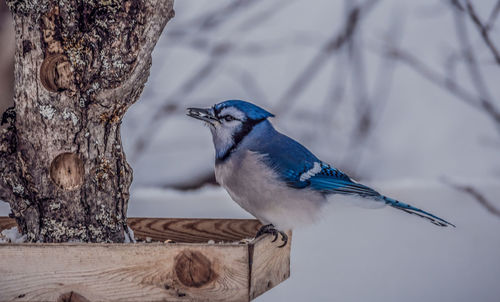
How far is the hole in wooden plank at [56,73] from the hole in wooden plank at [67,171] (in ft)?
0.57

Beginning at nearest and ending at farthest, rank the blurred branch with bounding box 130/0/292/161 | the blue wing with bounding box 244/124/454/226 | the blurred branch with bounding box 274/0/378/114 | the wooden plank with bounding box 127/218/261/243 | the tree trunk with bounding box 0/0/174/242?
the tree trunk with bounding box 0/0/174/242 < the blue wing with bounding box 244/124/454/226 < the wooden plank with bounding box 127/218/261/243 < the blurred branch with bounding box 130/0/292/161 < the blurred branch with bounding box 274/0/378/114

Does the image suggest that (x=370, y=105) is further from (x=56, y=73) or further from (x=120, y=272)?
(x=120, y=272)

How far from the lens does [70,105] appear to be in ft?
5.97

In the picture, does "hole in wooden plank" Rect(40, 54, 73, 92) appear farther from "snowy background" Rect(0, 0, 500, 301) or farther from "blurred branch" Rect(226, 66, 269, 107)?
"blurred branch" Rect(226, 66, 269, 107)

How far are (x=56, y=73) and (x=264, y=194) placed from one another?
63cm

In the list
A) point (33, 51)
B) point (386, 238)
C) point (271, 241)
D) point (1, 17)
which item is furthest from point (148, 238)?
point (386, 238)

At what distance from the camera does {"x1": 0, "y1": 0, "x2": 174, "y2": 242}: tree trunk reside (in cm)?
179

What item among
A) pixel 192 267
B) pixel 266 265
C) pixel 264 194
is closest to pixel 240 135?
pixel 264 194

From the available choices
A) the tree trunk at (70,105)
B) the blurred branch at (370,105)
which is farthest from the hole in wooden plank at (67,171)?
the blurred branch at (370,105)

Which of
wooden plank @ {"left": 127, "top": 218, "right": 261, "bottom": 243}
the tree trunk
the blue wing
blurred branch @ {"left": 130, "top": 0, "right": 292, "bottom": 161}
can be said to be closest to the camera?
the tree trunk

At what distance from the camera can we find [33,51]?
1.79m

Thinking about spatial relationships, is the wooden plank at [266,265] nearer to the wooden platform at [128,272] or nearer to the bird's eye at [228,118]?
the wooden platform at [128,272]

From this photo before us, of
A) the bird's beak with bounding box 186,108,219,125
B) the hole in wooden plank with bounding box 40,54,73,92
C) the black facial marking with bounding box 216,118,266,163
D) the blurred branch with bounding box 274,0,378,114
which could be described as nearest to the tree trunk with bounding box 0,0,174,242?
the hole in wooden plank with bounding box 40,54,73,92

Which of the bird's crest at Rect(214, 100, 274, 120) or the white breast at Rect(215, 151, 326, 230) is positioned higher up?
the bird's crest at Rect(214, 100, 274, 120)
